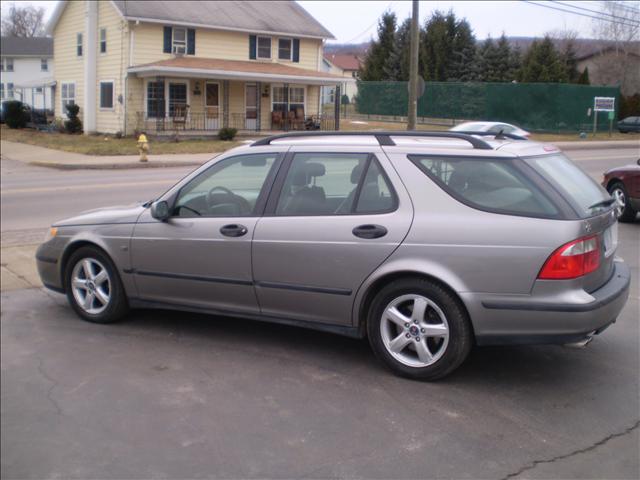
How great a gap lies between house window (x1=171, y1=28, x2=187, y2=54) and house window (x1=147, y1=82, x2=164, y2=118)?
217 centimetres

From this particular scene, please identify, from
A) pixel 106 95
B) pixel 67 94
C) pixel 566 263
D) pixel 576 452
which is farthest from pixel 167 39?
pixel 576 452

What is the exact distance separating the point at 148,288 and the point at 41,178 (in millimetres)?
15202

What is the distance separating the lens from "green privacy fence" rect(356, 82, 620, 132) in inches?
1166

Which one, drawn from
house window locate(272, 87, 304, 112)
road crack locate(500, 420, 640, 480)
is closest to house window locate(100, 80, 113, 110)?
house window locate(272, 87, 304, 112)

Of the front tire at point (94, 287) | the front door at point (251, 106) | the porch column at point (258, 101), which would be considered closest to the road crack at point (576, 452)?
the front tire at point (94, 287)

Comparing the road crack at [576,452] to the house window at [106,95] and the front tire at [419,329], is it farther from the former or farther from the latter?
the house window at [106,95]

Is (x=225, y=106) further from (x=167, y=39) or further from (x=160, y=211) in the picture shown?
(x=160, y=211)

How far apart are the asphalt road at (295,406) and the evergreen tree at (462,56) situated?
4222 cm

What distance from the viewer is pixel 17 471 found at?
154 inches

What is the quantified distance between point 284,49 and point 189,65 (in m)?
7.25

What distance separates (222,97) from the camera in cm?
3644

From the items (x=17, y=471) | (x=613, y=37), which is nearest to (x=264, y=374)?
(x=17, y=471)

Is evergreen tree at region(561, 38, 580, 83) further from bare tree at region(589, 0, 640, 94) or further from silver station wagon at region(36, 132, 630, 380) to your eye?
silver station wagon at region(36, 132, 630, 380)

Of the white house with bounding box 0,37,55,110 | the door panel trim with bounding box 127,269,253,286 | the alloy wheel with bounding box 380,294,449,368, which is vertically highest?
the white house with bounding box 0,37,55,110
